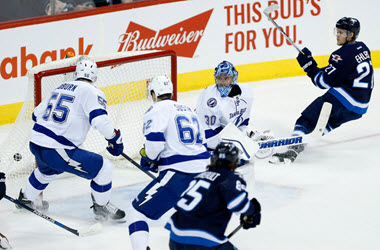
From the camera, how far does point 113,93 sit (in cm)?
641

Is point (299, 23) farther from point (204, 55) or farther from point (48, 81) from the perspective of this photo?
point (48, 81)

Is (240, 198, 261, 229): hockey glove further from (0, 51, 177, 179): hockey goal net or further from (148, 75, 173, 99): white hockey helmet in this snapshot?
(0, 51, 177, 179): hockey goal net

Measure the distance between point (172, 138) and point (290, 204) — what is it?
143 cm

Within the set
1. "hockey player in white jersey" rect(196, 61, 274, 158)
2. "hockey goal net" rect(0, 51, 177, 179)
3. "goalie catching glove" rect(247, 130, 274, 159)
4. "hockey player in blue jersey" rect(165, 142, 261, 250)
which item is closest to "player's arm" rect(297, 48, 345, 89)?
"goalie catching glove" rect(247, 130, 274, 159)

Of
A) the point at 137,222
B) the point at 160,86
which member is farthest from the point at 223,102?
the point at 137,222

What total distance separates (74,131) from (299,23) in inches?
161

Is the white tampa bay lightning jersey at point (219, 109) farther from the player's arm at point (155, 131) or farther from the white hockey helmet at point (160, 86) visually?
the player's arm at point (155, 131)

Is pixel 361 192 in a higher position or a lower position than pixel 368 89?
lower

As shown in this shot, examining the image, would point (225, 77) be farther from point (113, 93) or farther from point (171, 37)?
point (171, 37)

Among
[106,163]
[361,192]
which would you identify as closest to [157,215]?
[106,163]

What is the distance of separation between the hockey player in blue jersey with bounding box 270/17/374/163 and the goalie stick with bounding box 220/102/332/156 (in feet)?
0.31

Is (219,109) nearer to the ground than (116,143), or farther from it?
farther from it

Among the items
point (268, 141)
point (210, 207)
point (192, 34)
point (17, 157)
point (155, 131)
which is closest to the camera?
point (210, 207)

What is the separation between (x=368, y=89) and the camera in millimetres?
6430
